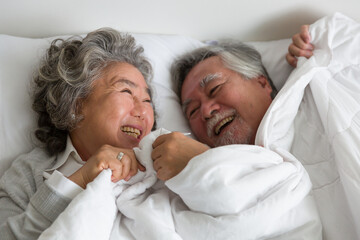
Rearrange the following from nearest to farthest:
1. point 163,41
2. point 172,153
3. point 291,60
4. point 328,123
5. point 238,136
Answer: point 172,153 < point 328,123 < point 238,136 < point 291,60 < point 163,41

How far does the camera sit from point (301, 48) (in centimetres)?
144

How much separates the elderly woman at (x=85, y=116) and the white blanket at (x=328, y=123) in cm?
42

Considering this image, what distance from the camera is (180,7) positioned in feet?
5.28

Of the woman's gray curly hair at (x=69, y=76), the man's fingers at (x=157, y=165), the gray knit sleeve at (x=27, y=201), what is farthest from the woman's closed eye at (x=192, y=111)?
the gray knit sleeve at (x=27, y=201)

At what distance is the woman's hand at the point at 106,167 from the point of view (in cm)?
99

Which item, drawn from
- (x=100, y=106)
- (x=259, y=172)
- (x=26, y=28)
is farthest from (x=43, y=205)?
(x=26, y=28)

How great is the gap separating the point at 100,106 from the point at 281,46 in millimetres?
890

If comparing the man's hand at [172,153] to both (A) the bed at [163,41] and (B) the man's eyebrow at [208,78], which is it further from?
(B) the man's eyebrow at [208,78]

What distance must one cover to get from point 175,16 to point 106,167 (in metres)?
0.88

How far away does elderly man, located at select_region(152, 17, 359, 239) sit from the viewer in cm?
101

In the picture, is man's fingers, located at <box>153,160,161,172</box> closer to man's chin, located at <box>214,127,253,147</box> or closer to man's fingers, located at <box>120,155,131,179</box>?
man's fingers, located at <box>120,155,131,179</box>

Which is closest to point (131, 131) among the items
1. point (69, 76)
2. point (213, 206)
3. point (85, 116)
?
point (85, 116)

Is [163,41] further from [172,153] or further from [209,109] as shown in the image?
[172,153]

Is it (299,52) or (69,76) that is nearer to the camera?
(69,76)
